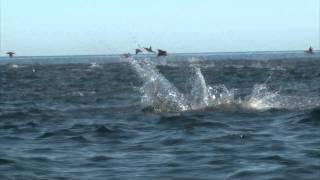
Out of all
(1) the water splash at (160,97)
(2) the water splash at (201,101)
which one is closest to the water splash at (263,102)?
(2) the water splash at (201,101)

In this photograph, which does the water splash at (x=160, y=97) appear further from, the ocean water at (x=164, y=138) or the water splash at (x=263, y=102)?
the water splash at (x=263, y=102)

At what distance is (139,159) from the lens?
14.1 m

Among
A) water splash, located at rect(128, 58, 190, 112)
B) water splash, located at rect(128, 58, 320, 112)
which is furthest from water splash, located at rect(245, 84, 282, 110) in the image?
water splash, located at rect(128, 58, 190, 112)

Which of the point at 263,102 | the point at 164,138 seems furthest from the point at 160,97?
the point at 164,138

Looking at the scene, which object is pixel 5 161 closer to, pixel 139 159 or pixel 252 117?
pixel 139 159

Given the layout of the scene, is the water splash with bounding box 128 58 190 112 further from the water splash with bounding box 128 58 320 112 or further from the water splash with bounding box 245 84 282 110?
the water splash with bounding box 245 84 282 110

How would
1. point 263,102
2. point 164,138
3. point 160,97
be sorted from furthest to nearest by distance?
point 160,97 < point 263,102 < point 164,138

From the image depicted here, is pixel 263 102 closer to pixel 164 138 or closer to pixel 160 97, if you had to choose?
pixel 160 97

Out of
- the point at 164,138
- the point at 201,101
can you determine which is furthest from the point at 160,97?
the point at 164,138

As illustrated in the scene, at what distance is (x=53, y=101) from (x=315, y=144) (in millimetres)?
15996

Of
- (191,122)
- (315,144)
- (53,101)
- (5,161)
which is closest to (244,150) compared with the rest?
(315,144)

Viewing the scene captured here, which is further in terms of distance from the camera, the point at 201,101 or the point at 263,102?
the point at 201,101

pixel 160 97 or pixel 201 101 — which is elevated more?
pixel 160 97

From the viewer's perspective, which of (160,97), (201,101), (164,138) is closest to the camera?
(164,138)
